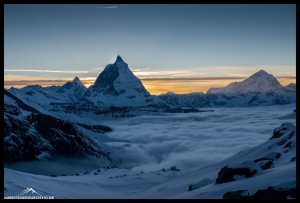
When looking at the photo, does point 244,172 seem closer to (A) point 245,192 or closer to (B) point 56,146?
(A) point 245,192

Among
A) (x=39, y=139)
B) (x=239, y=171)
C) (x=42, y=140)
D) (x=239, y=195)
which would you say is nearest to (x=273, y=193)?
(x=239, y=195)

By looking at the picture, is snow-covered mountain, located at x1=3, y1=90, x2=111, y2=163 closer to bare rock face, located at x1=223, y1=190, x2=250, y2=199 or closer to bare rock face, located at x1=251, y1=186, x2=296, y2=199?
bare rock face, located at x1=223, y1=190, x2=250, y2=199

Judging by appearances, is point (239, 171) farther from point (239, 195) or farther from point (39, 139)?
point (39, 139)

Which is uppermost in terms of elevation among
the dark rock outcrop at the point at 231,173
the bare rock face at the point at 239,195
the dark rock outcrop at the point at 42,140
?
the bare rock face at the point at 239,195

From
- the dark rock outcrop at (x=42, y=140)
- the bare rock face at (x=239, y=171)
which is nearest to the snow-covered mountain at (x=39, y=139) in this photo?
the dark rock outcrop at (x=42, y=140)

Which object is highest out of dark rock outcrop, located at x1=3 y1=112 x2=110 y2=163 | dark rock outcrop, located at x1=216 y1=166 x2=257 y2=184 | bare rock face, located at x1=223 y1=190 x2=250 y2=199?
bare rock face, located at x1=223 y1=190 x2=250 y2=199

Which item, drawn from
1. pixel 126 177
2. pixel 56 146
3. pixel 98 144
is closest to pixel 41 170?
pixel 56 146

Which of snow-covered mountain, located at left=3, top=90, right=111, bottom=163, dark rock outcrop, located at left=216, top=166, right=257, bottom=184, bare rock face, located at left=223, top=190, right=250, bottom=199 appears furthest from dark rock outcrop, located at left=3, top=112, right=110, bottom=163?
bare rock face, located at left=223, top=190, right=250, bottom=199

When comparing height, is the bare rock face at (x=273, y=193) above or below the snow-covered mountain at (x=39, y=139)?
above

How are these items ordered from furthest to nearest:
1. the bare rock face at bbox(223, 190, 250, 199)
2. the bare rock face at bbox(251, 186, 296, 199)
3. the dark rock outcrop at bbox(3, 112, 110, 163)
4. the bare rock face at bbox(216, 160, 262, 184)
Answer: the dark rock outcrop at bbox(3, 112, 110, 163), the bare rock face at bbox(216, 160, 262, 184), the bare rock face at bbox(223, 190, 250, 199), the bare rock face at bbox(251, 186, 296, 199)

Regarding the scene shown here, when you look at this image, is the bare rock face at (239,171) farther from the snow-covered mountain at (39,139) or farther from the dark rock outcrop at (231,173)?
the snow-covered mountain at (39,139)

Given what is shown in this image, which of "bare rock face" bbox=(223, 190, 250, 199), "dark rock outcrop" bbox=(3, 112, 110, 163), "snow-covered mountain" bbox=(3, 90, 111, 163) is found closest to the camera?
"bare rock face" bbox=(223, 190, 250, 199)
